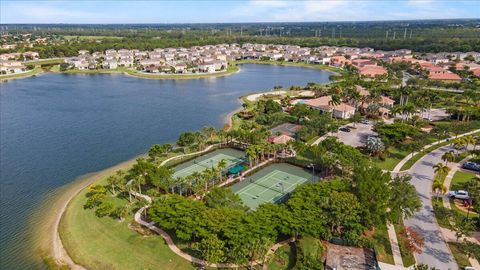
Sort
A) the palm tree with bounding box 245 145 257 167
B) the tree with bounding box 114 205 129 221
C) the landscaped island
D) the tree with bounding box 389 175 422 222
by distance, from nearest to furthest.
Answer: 1. the landscaped island
2. the tree with bounding box 389 175 422 222
3. the tree with bounding box 114 205 129 221
4. the palm tree with bounding box 245 145 257 167

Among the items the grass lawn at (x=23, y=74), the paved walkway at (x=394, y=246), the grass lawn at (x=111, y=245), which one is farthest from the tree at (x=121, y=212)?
the grass lawn at (x=23, y=74)

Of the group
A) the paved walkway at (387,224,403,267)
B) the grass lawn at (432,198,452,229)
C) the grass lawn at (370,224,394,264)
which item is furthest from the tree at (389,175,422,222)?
the grass lawn at (432,198,452,229)

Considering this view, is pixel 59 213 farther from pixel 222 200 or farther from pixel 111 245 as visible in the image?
pixel 222 200

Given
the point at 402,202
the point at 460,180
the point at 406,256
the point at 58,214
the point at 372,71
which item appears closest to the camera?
the point at 406,256

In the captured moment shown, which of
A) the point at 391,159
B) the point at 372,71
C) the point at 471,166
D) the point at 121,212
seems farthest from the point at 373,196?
the point at 372,71

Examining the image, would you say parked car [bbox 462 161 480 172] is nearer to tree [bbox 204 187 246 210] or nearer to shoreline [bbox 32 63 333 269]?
tree [bbox 204 187 246 210]
